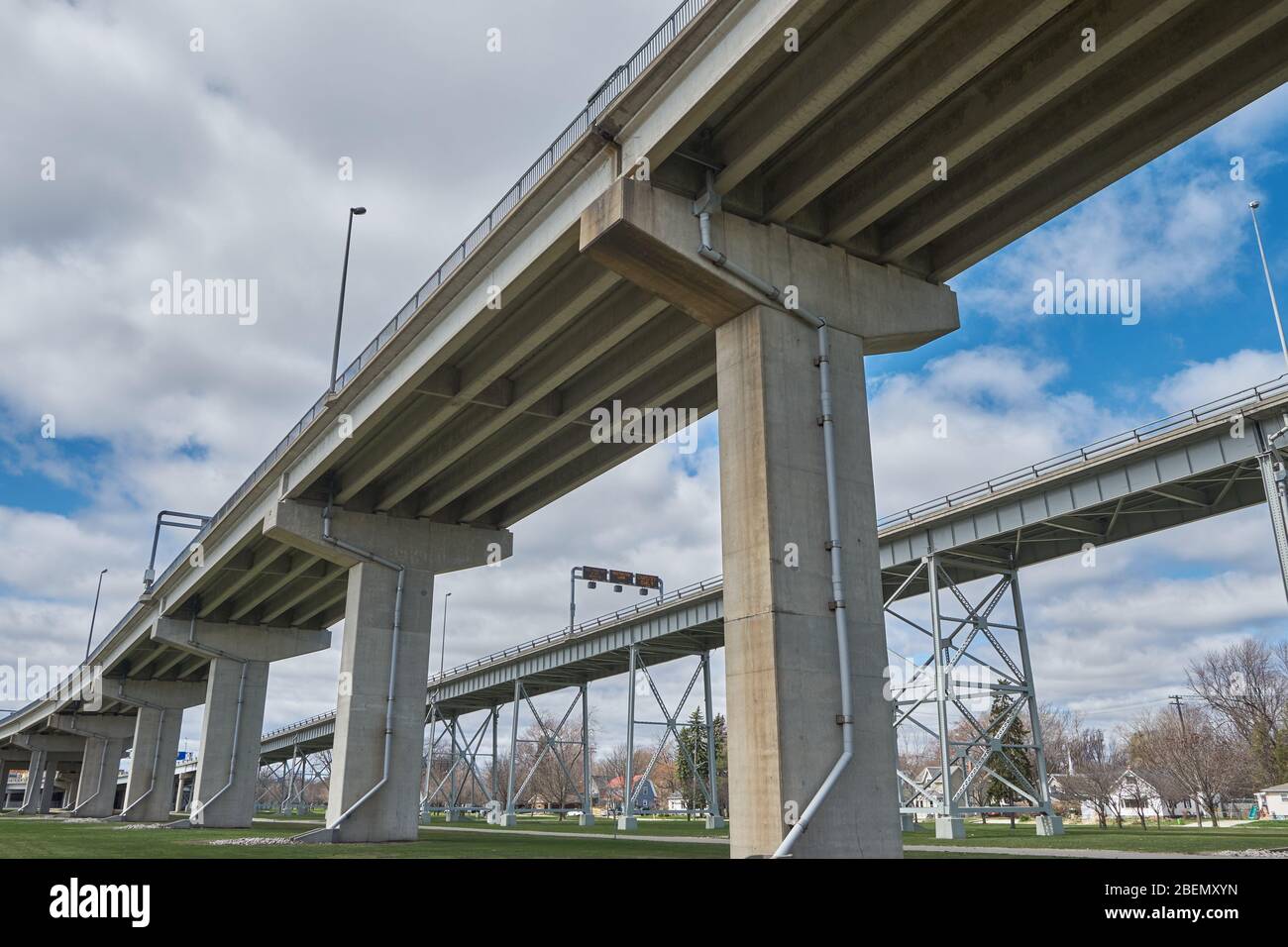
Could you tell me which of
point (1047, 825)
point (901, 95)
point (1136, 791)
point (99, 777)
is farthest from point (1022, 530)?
point (99, 777)

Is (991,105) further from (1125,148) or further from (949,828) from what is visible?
(949,828)

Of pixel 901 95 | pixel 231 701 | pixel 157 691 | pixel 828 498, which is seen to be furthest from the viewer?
pixel 157 691

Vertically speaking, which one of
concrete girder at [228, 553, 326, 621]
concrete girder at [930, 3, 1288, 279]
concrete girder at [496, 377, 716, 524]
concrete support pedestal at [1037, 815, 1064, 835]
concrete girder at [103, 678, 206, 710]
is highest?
concrete girder at [930, 3, 1288, 279]

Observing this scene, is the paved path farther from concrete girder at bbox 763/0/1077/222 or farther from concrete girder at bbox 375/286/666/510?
concrete girder at bbox 763/0/1077/222

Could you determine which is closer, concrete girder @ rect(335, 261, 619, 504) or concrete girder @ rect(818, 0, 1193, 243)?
concrete girder @ rect(818, 0, 1193, 243)

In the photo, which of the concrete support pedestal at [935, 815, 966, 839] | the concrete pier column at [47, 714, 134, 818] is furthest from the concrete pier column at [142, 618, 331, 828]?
the concrete pier column at [47, 714, 134, 818]

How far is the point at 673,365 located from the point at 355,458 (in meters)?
12.3

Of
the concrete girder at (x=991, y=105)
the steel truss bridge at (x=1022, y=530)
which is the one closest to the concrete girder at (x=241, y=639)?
the steel truss bridge at (x=1022, y=530)

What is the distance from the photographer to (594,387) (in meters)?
25.1

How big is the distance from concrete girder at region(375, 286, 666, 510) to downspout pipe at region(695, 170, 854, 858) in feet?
12.5

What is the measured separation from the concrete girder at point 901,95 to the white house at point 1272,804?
8294 cm

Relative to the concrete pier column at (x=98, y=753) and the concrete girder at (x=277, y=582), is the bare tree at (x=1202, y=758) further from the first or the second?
the concrete pier column at (x=98, y=753)

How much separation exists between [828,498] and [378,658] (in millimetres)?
19715

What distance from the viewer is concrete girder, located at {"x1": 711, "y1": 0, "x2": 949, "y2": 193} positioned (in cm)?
1355
